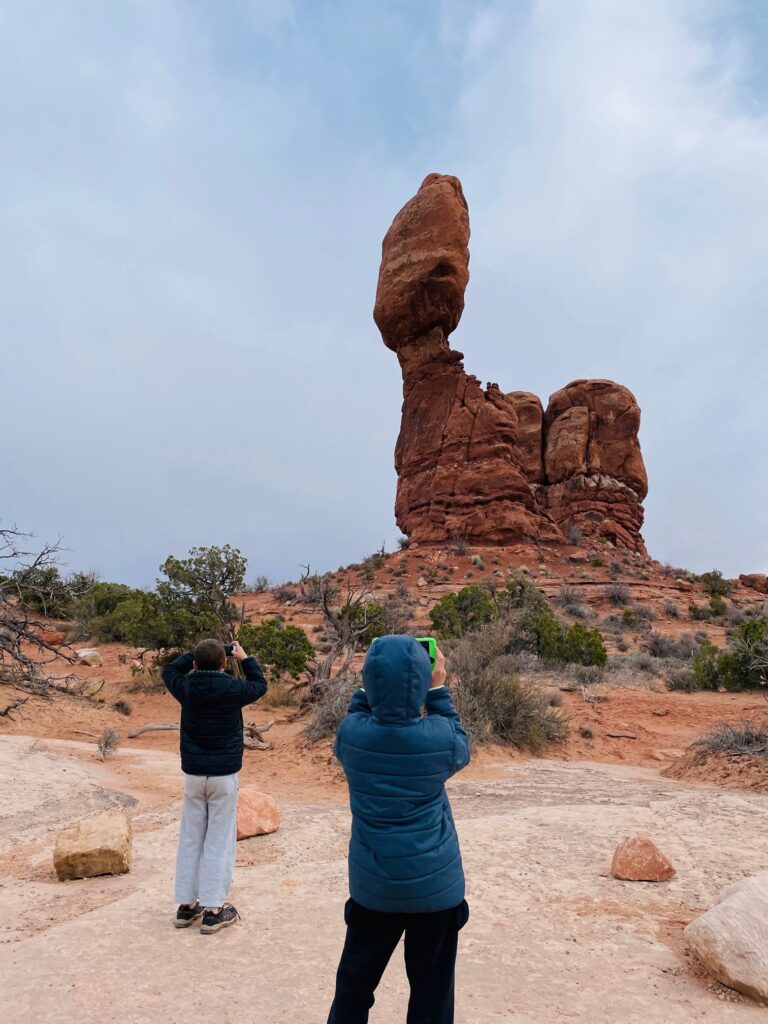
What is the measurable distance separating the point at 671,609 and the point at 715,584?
8589 millimetres

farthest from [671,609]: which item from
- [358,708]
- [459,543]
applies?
[358,708]

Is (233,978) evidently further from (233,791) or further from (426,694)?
(426,694)

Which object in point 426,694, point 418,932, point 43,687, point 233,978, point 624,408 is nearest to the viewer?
point 418,932

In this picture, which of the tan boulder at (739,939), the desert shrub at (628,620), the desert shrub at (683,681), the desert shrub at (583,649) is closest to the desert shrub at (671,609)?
the desert shrub at (628,620)

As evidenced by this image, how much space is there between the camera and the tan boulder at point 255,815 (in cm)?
586

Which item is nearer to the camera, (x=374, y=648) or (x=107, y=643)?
(x=374, y=648)

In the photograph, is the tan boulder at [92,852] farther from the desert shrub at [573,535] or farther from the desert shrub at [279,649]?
the desert shrub at [573,535]

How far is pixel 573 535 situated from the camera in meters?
42.0

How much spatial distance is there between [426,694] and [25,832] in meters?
5.60

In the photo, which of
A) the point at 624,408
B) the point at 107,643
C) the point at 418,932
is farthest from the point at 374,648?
the point at 624,408

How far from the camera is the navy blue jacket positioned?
379cm

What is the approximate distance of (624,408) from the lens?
4859 cm

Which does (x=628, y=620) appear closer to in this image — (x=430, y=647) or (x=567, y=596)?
(x=567, y=596)

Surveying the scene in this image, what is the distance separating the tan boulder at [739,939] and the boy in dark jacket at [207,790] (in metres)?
2.55
